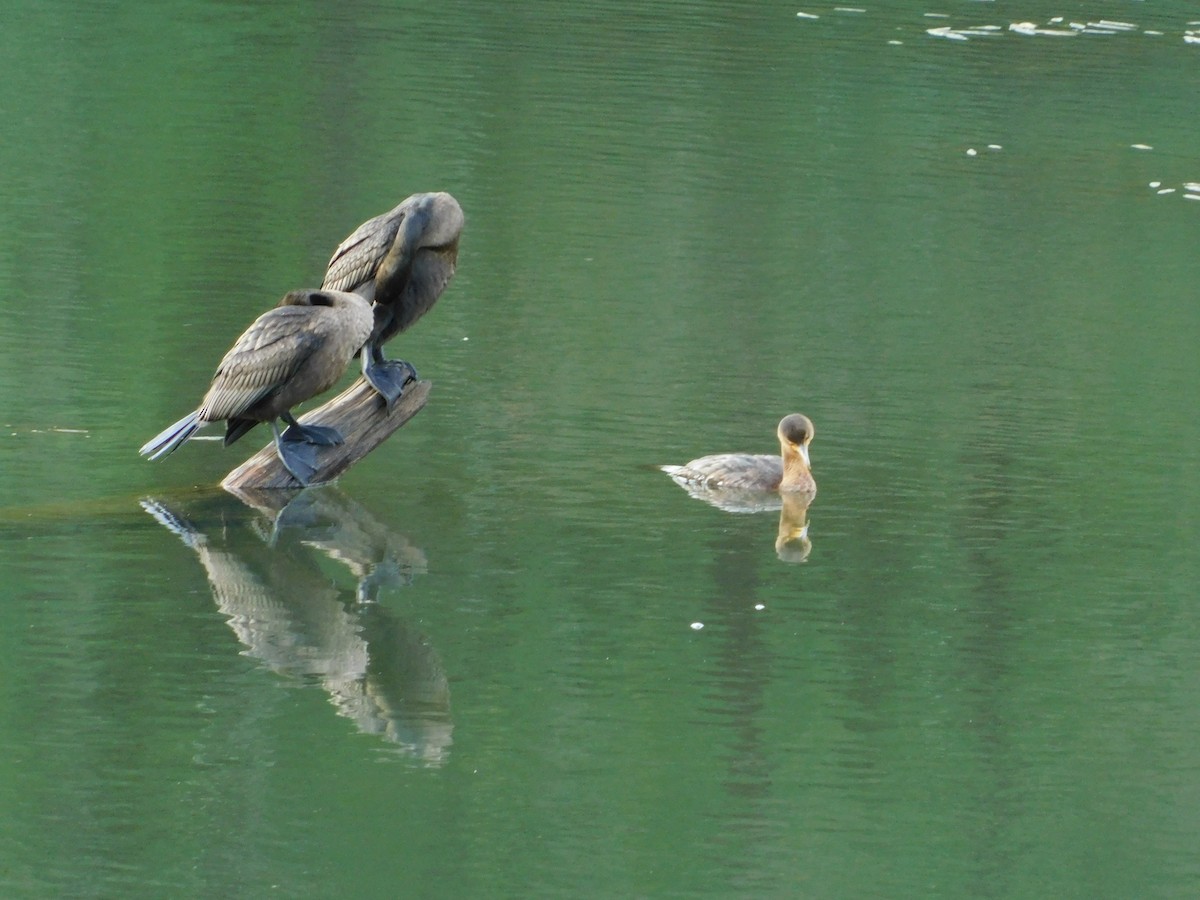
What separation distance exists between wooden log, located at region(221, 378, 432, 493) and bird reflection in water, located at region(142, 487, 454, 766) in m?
0.06

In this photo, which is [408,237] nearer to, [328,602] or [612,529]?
[612,529]

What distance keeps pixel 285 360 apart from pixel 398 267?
694mm

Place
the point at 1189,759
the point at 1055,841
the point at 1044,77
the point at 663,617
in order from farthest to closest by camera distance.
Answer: the point at 1044,77
the point at 663,617
the point at 1189,759
the point at 1055,841

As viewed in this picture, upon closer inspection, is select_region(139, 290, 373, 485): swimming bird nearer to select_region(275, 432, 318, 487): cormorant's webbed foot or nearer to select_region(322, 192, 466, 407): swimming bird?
select_region(275, 432, 318, 487): cormorant's webbed foot

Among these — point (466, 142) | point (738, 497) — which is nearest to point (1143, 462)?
point (738, 497)

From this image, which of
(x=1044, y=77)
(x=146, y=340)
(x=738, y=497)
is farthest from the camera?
(x=1044, y=77)

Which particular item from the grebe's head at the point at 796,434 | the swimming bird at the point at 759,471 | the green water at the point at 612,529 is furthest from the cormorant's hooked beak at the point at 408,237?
the grebe's head at the point at 796,434

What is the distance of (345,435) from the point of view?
8.31 metres

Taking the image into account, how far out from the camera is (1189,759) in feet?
19.7

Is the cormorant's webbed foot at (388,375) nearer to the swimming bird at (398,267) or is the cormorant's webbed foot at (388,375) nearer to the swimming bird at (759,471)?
the swimming bird at (398,267)

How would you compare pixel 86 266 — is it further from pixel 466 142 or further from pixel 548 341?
pixel 466 142

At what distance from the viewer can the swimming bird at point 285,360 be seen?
7793 millimetres

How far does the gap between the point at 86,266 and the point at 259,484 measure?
13.4ft

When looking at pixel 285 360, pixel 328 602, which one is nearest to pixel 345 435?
pixel 285 360
